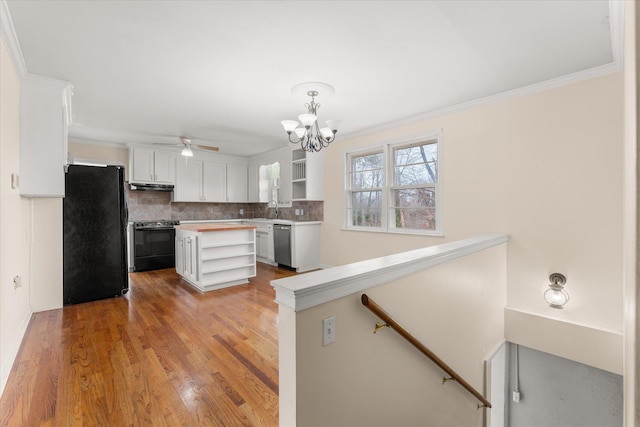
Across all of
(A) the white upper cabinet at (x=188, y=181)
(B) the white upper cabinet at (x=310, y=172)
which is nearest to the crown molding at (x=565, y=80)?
(B) the white upper cabinet at (x=310, y=172)

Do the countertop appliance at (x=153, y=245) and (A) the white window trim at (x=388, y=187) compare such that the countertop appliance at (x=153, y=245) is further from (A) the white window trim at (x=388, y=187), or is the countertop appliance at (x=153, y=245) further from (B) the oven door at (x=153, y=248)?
(A) the white window trim at (x=388, y=187)

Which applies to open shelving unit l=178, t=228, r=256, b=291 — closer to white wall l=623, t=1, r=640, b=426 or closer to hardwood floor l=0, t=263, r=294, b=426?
hardwood floor l=0, t=263, r=294, b=426

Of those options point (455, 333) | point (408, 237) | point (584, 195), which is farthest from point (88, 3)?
point (584, 195)

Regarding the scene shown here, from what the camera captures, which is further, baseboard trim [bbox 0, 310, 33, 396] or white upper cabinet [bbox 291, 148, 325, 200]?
white upper cabinet [bbox 291, 148, 325, 200]

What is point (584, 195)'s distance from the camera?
2730mm

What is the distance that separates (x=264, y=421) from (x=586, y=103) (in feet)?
12.3

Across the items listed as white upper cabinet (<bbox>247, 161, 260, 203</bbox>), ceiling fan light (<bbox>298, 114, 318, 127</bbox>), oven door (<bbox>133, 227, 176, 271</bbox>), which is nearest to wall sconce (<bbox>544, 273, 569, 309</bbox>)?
ceiling fan light (<bbox>298, 114, 318, 127</bbox>)

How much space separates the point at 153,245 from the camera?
544 centimetres

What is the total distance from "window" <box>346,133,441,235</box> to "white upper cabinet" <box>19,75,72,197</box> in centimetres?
375

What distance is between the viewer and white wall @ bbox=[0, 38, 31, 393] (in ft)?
6.93

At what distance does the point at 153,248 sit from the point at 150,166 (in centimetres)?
162

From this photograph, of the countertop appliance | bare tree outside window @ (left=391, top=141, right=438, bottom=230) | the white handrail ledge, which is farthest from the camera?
the countertop appliance

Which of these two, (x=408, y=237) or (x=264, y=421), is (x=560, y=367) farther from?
(x=264, y=421)

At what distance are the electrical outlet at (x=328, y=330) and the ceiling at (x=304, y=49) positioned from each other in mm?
1882
